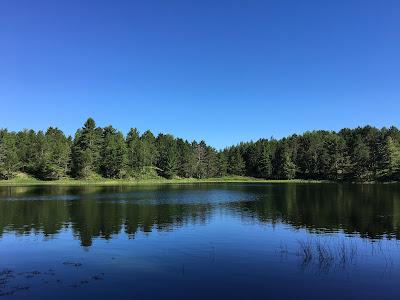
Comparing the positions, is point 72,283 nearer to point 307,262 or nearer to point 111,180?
point 307,262

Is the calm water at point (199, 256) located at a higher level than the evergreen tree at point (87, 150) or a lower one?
lower

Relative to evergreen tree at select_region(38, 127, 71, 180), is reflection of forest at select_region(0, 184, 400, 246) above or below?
below

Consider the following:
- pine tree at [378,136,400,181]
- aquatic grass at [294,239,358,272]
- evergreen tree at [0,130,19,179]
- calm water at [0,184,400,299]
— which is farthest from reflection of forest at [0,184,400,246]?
pine tree at [378,136,400,181]

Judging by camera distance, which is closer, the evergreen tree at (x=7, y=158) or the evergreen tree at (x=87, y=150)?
the evergreen tree at (x=7, y=158)

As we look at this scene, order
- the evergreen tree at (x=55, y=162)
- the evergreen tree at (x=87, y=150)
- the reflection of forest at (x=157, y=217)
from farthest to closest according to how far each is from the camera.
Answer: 1. the evergreen tree at (x=87, y=150)
2. the evergreen tree at (x=55, y=162)
3. the reflection of forest at (x=157, y=217)

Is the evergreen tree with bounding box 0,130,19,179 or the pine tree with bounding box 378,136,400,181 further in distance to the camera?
the pine tree with bounding box 378,136,400,181

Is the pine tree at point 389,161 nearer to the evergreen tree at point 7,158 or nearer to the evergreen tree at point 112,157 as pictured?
the evergreen tree at point 112,157

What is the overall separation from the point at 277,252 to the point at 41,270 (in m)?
17.4

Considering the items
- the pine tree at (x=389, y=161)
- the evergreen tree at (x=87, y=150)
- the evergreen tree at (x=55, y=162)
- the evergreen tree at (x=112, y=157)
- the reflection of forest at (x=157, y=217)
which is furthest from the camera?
the evergreen tree at (x=112, y=157)

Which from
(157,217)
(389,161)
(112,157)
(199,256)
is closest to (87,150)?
(112,157)

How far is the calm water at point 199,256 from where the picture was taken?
2256 cm

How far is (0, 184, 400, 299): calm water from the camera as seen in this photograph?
2256cm

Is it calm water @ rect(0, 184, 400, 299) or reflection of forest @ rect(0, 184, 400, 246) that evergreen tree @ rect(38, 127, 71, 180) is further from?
calm water @ rect(0, 184, 400, 299)

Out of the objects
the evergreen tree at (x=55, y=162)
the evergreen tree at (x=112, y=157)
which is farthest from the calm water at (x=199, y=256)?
the evergreen tree at (x=112, y=157)
